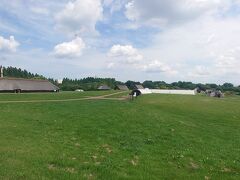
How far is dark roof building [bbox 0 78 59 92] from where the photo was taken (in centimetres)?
7681

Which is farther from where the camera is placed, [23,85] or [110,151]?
[23,85]

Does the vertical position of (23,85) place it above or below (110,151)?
above

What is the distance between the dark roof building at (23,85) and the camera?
76812 mm

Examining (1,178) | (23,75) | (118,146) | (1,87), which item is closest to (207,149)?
(118,146)

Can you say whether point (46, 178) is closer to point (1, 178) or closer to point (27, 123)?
point (1, 178)

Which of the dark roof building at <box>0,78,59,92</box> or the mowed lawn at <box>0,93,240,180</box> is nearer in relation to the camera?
the mowed lawn at <box>0,93,240,180</box>

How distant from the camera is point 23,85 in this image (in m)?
80.9

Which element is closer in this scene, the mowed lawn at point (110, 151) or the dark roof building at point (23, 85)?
the mowed lawn at point (110, 151)

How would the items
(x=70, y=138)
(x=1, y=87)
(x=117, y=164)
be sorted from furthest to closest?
(x=1, y=87) < (x=70, y=138) < (x=117, y=164)

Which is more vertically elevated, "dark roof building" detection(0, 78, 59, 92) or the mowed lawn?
"dark roof building" detection(0, 78, 59, 92)

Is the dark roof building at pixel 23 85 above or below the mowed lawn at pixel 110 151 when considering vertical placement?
above

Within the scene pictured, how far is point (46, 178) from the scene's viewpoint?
10273 millimetres

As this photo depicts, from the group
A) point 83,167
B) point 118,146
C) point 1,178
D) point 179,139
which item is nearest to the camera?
point 1,178

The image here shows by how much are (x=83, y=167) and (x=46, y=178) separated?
1948mm
